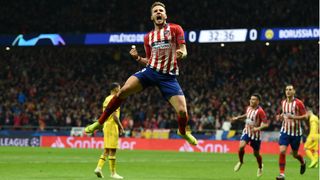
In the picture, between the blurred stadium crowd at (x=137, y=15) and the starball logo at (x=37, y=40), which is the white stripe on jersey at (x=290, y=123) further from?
the starball logo at (x=37, y=40)

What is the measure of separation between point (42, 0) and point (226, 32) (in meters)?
17.8

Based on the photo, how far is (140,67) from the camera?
4741 centimetres

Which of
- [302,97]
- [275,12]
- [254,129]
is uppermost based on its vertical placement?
[275,12]

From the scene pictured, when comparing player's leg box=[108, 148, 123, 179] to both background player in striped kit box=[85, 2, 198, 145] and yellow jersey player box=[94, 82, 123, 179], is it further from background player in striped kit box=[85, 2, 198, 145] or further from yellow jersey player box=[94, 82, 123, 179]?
background player in striped kit box=[85, 2, 198, 145]

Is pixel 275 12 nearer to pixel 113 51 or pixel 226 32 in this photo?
pixel 226 32

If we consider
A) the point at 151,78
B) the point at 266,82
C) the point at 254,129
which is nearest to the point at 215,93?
the point at 266,82

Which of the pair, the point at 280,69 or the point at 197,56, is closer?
the point at 280,69

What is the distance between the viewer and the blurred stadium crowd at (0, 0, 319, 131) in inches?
1604

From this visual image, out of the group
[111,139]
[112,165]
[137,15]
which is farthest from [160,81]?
[137,15]

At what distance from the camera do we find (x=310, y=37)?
37.9 metres

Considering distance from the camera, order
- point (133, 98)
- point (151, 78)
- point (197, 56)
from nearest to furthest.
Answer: point (151, 78) < point (133, 98) < point (197, 56)

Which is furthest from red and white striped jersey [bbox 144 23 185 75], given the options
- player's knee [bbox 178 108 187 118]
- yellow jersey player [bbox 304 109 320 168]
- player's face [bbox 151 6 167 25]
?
yellow jersey player [bbox 304 109 320 168]

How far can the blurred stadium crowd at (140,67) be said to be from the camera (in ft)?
134

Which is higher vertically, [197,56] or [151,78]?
[197,56]
